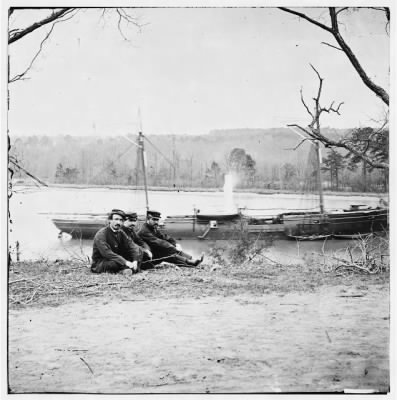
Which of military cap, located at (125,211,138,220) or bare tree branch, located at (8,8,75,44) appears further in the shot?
military cap, located at (125,211,138,220)

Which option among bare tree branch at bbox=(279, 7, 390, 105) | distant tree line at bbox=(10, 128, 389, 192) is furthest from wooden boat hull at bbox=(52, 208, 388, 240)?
bare tree branch at bbox=(279, 7, 390, 105)

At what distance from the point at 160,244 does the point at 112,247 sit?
37 centimetres

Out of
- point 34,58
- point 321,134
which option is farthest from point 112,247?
point 321,134

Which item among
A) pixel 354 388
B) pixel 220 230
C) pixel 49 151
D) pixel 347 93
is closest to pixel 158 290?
pixel 220 230

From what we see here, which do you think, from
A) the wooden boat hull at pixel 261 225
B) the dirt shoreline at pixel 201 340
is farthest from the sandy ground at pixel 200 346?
the wooden boat hull at pixel 261 225

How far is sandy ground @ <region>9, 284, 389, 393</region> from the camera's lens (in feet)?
12.1

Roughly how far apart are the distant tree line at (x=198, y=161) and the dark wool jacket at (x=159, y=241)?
386 millimetres

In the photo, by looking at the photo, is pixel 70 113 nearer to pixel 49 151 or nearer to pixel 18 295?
pixel 49 151

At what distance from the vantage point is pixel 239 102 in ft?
13.2

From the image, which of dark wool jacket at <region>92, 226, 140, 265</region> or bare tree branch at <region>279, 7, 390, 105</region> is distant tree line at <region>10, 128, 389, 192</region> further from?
dark wool jacket at <region>92, 226, 140, 265</region>

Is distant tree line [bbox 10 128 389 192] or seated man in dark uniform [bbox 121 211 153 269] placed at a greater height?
distant tree line [bbox 10 128 389 192]

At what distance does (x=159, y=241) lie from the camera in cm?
Answer: 411

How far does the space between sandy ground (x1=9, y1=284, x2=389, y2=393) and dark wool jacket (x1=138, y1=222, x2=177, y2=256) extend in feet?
1.33

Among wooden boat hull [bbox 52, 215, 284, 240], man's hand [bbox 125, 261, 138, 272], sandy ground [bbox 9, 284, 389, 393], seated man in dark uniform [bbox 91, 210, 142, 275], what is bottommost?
sandy ground [bbox 9, 284, 389, 393]
